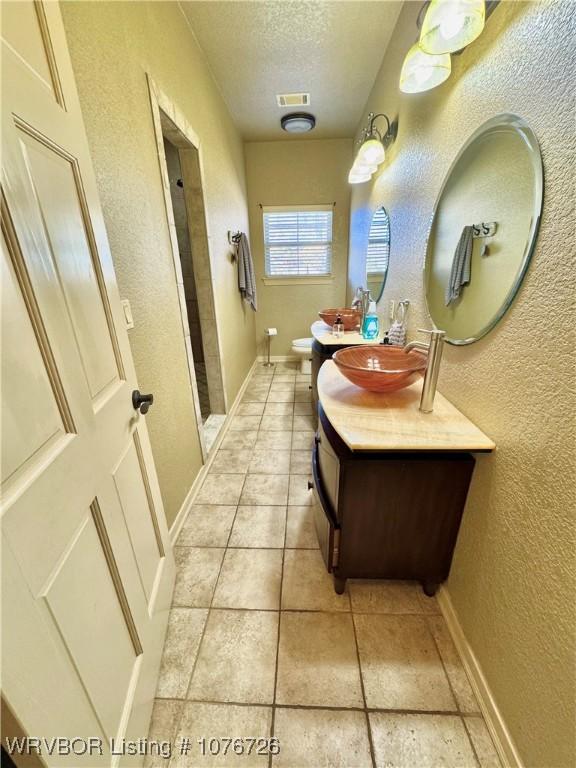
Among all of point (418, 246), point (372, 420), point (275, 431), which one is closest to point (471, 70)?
point (418, 246)

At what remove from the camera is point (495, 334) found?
37.5 inches

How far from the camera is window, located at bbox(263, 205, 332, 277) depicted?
3.95 m

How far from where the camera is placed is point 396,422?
1086 millimetres

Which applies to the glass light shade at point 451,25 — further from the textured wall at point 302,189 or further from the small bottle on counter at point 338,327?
the textured wall at point 302,189

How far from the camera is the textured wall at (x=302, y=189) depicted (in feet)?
12.1

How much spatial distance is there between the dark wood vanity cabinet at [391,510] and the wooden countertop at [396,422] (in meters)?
0.09

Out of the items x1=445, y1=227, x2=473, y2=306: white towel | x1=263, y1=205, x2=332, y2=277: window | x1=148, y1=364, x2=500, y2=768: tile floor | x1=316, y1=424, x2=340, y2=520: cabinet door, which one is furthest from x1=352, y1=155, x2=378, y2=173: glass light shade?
x1=148, y1=364, x2=500, y2=768: tile floor

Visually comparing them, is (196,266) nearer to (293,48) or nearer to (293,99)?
(293,48)

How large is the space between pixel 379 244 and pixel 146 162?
1.73 metres

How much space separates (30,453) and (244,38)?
2919 mm

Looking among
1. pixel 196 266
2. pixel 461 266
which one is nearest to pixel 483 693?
pixel 461 266

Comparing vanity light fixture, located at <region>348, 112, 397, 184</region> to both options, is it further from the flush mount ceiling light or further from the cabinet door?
the cabinet door

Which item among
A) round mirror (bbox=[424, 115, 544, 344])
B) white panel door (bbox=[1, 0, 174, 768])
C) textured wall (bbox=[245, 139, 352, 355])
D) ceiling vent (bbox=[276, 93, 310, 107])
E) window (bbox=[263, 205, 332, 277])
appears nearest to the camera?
white panel door (bbox=[1, 0, 174, 768])

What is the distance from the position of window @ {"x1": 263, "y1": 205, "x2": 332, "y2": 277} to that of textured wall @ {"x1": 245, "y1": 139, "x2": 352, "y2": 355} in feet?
0.27
